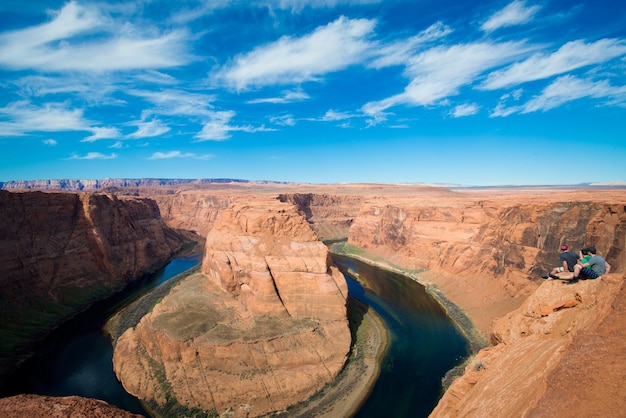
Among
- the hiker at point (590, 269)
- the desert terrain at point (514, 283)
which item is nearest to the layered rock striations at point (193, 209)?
the desert terrain at point (514, 283)

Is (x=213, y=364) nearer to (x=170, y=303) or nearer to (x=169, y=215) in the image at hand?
(x=170, y=303)

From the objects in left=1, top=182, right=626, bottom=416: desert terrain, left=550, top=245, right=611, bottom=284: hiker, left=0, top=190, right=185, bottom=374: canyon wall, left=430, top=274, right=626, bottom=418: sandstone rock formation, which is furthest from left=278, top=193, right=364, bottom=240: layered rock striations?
left=550, top=245, right=611, bottom=284: hiker

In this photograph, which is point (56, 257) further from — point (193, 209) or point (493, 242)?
point (193, 209)

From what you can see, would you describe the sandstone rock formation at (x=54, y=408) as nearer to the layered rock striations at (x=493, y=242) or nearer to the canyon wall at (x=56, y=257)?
the canyon wall at (x=56, y=257)

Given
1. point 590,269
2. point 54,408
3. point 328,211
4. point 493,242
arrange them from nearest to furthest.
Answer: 1. point 54,408
2. point 590,269
3. point 493,242
4. point 328,211

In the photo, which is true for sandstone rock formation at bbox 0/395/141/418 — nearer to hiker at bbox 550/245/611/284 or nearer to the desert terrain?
the desert terrain

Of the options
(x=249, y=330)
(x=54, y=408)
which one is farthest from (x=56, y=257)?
(x=54, y=408)
